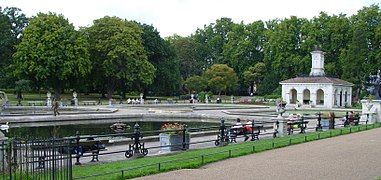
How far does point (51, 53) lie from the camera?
59.8m

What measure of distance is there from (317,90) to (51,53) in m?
35.9

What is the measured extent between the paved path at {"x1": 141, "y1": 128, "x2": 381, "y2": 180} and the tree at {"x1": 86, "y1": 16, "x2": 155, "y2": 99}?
51.7 m

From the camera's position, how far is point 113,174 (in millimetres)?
11961

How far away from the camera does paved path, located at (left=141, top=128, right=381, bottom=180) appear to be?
12.2 m

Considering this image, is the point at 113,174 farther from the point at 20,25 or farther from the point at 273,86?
the point at 273,86

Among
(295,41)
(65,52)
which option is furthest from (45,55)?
(295,41)

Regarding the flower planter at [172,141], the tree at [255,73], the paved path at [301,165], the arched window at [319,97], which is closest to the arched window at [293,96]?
the arched window at [319,97]

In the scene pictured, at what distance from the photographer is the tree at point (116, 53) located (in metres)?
68.3

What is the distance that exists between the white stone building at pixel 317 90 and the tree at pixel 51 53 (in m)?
28.5

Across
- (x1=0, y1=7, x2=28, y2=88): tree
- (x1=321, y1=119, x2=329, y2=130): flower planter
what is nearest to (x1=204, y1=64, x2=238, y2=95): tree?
(x1=0, y1=7, x2=28, y2=88): tree

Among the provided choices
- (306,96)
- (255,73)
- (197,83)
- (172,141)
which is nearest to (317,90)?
(306,96)

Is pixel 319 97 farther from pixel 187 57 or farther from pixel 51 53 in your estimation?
pixel 51 53

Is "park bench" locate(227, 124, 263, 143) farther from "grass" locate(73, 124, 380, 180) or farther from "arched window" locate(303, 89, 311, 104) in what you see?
"arched window" locate(303, 89, 311, 104)

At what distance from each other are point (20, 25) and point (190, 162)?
2598 inches
